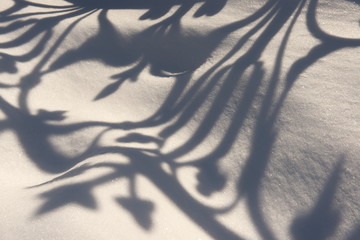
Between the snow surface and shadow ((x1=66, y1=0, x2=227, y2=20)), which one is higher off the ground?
shadow ((x1=66, y1=0, x2=227, y2=20))

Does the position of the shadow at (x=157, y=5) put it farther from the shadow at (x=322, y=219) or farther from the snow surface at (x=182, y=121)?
the shadow at (x=322, y=219)

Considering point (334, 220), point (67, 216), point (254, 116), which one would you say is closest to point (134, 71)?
point (254, 116)

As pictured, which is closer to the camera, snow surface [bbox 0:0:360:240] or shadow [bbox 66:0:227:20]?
snow surface [bbox 0:0:360:240]

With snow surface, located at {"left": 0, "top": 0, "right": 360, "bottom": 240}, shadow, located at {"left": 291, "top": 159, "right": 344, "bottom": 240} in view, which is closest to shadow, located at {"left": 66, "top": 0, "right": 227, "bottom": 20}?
snow surface, located at {"left": 0, "top": 0, "right": 360, "bottom": 240}

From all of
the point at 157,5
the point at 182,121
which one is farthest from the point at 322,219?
the point at 157,5

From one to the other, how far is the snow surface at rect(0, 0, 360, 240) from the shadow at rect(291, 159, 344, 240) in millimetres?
10

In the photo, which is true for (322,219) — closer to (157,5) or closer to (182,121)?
(182,121)

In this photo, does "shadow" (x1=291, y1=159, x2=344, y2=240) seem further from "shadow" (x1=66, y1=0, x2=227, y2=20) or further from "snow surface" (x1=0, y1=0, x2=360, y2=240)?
"shadow" (x1=66, y1=0, x2=227, y2=20)

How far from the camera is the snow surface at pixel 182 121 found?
8.50 feet

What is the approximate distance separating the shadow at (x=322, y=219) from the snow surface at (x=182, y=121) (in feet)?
0.03

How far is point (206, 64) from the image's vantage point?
3.70 meters

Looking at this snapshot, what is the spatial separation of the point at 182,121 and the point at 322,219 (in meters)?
1.62

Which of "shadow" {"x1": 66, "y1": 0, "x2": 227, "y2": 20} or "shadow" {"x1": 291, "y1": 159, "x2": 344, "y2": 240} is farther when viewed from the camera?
"shadow" {"x1": 66, "y1": 0, "x2": 227, "y2": 20}

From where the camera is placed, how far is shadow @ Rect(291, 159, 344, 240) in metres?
2.52
